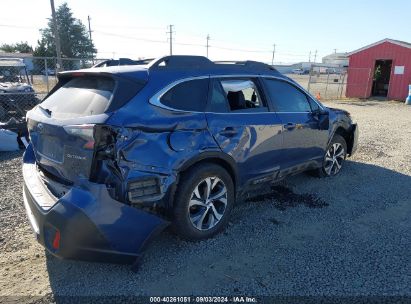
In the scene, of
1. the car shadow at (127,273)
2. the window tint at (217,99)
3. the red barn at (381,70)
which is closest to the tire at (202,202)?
the car shadow at (127,273)

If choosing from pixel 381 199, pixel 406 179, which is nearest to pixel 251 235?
pixel 381 199

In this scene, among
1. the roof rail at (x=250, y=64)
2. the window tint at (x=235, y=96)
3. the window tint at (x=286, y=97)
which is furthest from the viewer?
the window tint at (x=286, y=97)

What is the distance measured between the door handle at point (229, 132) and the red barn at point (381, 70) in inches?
770

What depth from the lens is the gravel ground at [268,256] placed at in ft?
9.55

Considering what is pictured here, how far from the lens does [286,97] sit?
452 cm

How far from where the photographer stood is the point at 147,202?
3.06 metres

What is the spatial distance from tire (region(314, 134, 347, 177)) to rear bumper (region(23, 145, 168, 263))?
3.49 m

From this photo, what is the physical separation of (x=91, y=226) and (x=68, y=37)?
64.8 metres

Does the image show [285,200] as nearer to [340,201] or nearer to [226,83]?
[340,201]

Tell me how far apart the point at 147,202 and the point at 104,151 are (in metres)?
0.61

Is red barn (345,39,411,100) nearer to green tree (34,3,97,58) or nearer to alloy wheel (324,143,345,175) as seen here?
alloy wheel (324,143,345,175)

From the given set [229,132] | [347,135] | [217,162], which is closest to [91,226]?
[217,162]

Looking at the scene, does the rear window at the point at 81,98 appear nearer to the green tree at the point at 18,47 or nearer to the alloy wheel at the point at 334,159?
the alloy wheel at the point at 334,159

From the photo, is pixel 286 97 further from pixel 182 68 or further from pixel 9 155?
pixel 9 155
